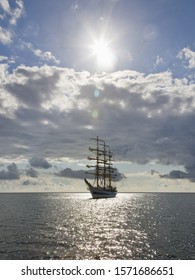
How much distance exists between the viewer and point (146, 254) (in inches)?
1626

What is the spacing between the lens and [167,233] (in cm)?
5988
